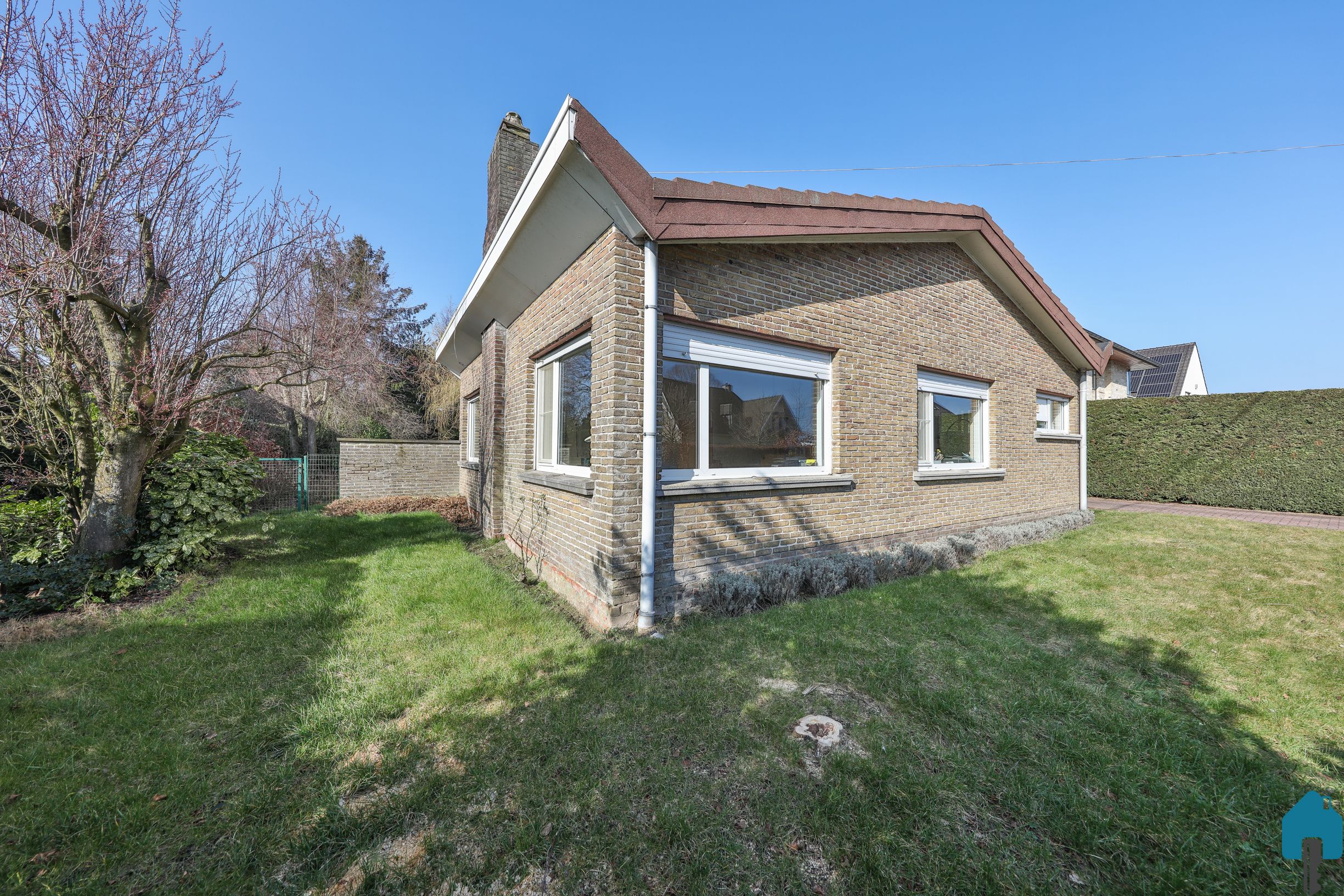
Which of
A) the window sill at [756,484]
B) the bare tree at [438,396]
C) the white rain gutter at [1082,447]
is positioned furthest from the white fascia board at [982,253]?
Result: the bare tree at [438,396]

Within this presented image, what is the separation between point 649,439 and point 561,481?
1.33m

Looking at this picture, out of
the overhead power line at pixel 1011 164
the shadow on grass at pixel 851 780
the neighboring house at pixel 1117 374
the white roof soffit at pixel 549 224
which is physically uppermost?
the overhead power line at pixel 1011 164

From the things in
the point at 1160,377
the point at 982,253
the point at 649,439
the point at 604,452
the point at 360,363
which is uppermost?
the point at 1160,377

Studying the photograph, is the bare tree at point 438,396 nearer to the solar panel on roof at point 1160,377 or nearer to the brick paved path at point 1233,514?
the brick paved path at point 1233,514

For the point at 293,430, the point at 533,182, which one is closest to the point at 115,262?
the point at 533,182

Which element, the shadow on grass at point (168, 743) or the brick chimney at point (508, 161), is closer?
the shadow on grass at point (168, 743)

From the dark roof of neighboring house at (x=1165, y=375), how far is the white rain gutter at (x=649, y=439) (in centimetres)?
2715

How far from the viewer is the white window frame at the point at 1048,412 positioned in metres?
9.13

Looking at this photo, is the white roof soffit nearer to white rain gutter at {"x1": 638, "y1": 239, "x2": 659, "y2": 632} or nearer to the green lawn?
white rain gutter at {"x1": 638, "y1": 239, "x2": 659, "y2": 632}

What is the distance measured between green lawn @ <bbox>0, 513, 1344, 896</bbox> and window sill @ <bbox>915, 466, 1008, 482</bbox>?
212 cm

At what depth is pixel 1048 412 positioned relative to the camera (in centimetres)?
973

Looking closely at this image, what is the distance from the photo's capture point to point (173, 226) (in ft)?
16.4

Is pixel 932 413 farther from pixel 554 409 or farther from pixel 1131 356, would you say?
pixel 1131 356

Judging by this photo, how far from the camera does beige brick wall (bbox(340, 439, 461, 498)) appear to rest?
39.3ft
